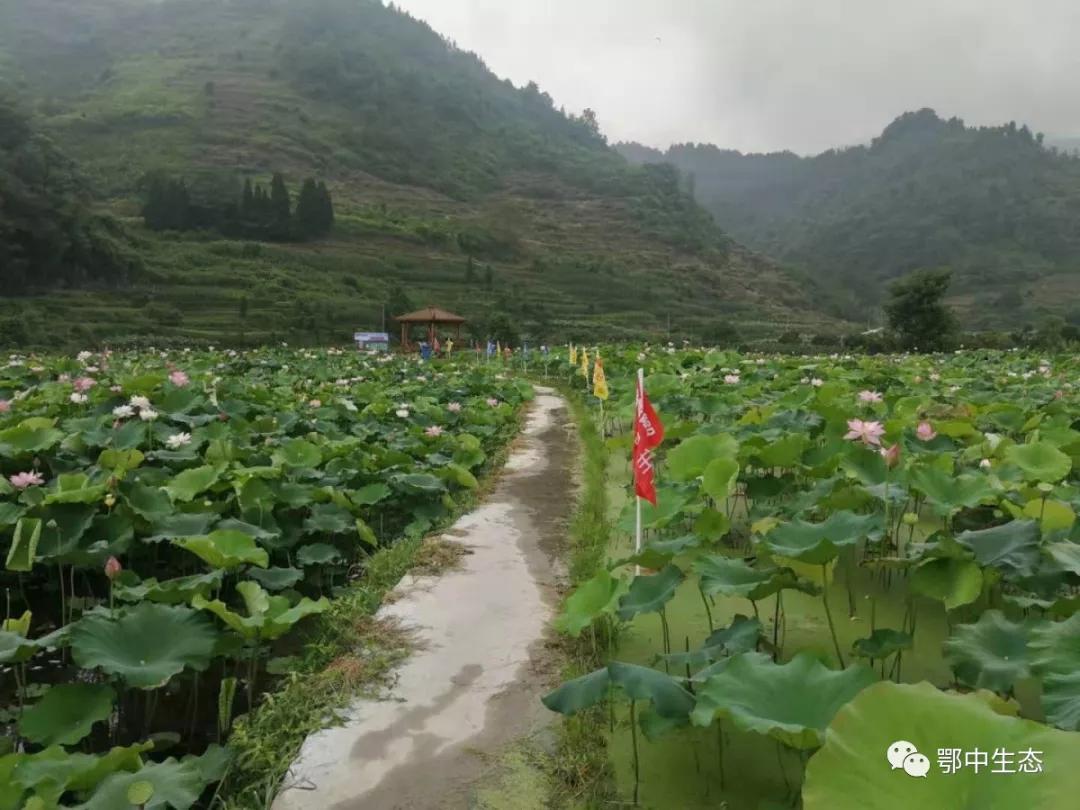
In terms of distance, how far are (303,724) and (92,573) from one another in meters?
2.00

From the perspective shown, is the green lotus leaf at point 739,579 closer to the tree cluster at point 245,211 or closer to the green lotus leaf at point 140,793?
the green lotus leaf at point 140,793

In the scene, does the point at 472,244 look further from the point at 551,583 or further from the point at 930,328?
the point at 551,583

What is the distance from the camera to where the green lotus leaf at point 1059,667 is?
1637 millimetres

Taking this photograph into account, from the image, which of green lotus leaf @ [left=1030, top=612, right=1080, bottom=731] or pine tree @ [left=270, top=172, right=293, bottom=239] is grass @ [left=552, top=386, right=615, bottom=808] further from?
pine tree @ [left=270, top=172, right=293, bottom=239]

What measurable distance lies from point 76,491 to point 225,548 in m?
0.84

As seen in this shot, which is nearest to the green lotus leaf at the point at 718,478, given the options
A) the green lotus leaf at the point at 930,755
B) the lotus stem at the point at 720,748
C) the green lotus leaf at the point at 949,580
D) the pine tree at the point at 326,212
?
the green lotus leaf at the point at 949,580

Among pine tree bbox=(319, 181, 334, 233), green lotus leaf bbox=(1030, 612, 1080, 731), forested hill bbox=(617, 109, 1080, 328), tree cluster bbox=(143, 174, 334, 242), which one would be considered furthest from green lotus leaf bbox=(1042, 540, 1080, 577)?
forested hill bbox=(617, 109, 1080, 328)

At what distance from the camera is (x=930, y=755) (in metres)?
1.22

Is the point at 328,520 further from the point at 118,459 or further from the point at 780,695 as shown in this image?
the point at 780,695

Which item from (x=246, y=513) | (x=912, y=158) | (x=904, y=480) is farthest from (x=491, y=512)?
(x=912, y=158)

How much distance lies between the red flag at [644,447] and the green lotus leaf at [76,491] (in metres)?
2.33

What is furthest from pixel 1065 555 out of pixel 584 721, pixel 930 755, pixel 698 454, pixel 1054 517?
pixel 698 454

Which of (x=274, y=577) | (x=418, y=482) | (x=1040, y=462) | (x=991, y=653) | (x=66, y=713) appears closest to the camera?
(x=991, y=653)

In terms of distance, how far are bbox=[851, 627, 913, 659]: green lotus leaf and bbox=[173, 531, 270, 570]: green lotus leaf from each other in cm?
212
